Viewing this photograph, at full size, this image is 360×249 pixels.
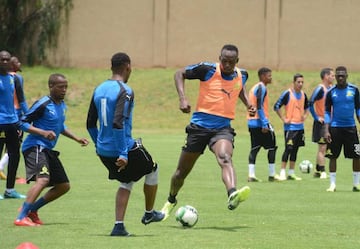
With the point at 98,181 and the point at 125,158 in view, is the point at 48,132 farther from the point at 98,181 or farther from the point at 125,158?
the point at 98,181

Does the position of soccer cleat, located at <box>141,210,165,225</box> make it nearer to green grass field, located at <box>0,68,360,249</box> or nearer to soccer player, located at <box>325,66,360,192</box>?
green grass field, located at <box>0,68,360,249</box>

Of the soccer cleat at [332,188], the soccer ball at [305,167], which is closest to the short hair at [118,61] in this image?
the soccer cleat at [332,188]

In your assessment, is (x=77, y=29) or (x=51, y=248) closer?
(x=51, y=248)

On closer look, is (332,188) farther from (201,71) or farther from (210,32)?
(210,32)

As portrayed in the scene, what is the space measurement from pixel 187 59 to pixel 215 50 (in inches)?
60.0

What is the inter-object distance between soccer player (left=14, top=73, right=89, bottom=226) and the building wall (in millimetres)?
37027

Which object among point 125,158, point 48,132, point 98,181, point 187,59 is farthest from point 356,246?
point 187,59

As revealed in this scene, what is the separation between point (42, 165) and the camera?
11.3 meters

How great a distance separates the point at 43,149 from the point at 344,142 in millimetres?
6518

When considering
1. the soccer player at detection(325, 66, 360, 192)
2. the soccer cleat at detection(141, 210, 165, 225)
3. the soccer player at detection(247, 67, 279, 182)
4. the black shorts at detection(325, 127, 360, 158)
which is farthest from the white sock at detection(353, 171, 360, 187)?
the soccer cleat at detection(141, 210, 165, 225)

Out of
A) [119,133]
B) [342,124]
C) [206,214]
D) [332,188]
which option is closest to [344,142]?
[342,124]

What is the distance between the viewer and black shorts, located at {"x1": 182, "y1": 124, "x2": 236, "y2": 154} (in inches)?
462

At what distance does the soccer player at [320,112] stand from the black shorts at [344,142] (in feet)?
9.76

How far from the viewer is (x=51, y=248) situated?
922 cm
